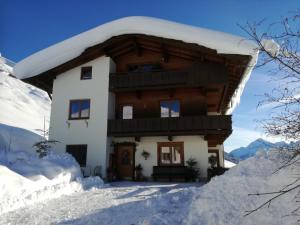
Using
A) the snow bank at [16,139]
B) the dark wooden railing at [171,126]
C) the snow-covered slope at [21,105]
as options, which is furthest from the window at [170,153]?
the snow-covered slope at [21,105]

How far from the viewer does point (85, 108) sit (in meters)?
19.1

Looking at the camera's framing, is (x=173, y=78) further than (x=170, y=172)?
Yes

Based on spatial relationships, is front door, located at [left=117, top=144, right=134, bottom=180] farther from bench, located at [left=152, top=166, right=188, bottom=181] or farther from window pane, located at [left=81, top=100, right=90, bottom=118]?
window pane, located at [left=81, top=100, right=90, bottom=118]

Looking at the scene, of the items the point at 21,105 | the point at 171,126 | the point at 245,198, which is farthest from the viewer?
the point at 21,105

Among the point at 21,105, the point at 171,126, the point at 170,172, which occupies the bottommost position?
the point at 170,172

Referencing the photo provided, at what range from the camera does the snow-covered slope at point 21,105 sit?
54.6 metres

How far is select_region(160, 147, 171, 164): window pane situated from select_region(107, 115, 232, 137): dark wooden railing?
1.49m

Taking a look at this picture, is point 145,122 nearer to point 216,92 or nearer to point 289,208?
point 216,92

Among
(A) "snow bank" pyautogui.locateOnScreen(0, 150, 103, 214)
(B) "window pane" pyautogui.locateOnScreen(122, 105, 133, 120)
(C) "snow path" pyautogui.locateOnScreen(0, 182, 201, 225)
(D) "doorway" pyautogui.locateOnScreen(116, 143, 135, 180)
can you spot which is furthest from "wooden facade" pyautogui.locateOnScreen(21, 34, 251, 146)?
(C) "snow path" pyautogui.locateOnScreen(0, 182, 201, 225)

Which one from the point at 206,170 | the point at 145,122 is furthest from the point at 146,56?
the point at 206,170

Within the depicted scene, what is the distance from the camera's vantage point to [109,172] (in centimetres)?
1761

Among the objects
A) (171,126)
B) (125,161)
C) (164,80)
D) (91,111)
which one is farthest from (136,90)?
(125,161)

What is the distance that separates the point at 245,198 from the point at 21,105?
73.1 m

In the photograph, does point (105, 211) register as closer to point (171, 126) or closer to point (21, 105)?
point (171, 126)
